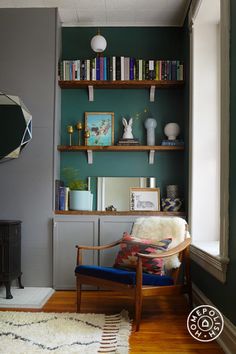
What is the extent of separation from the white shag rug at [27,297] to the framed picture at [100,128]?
163 cm

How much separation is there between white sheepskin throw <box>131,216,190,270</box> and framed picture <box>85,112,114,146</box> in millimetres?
1114

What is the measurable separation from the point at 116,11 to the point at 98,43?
0.39m

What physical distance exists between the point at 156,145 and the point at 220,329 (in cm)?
236

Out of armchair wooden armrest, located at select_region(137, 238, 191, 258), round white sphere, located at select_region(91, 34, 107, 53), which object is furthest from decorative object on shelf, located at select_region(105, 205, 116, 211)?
round white sphere, located at select_region(91, 34, 107, 53)

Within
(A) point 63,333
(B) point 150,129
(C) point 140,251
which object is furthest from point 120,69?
(A) point 63,333

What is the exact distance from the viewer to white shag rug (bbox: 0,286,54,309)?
3570 mm

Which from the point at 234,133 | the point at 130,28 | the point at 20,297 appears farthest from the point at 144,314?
the point at 130,28

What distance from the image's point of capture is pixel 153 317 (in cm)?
329

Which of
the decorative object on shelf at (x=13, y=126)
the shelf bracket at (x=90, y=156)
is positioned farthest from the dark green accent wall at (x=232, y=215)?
the decorative object on shelf at (x=13, y=126)

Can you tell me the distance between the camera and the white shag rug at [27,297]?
141 inches

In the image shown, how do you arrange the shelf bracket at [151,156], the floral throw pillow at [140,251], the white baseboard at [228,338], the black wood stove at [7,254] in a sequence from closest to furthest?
the white baseboard at [228,338] → the floral throw pillow at [140,251] → the black wood stove at [7,254] → the shelf bracket at [151,156]

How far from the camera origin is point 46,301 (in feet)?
12.3

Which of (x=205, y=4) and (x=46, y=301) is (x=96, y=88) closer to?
(x=205, y=4)

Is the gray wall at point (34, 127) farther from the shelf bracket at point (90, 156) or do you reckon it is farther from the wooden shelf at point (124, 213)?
the shelf bracket at point (90, 156)
